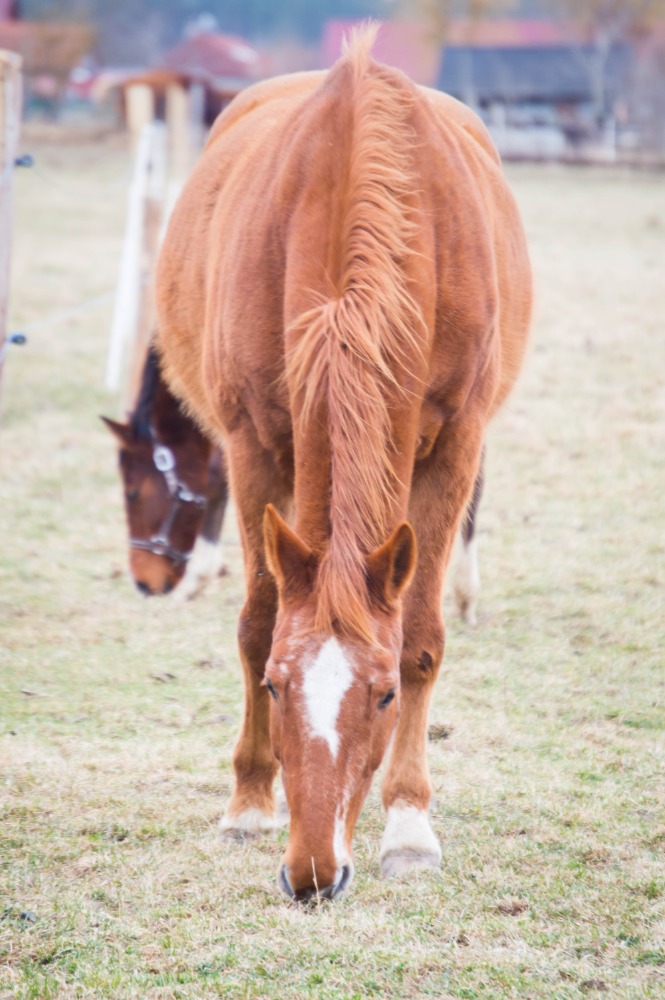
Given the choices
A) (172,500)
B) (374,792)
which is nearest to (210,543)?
(172,500)

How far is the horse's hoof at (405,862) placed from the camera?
2.95 m

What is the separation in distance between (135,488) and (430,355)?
2.89m

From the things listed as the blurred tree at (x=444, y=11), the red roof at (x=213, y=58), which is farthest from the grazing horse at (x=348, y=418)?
the red roof at (x=213, y=58)

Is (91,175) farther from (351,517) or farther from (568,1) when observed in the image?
(568,1)

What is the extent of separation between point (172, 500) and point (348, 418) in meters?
3.02

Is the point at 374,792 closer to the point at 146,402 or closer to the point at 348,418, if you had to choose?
the point at 348,418

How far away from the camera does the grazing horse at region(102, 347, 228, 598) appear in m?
5.44

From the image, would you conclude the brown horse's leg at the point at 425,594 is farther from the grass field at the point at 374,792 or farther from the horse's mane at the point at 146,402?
the horse's mane at the point at 146,402

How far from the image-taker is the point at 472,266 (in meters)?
3.08

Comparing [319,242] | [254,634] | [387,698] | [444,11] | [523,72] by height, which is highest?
[319,242]

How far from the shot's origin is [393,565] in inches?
100

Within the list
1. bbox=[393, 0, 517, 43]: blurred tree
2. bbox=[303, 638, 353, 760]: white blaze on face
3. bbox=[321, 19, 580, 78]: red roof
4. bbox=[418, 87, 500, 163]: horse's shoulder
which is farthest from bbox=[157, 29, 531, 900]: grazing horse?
bbox=[393, 0, 517, 43]: blurred tree

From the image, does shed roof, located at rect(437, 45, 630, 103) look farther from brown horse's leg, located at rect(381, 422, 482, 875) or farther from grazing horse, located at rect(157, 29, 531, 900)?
brown horse's leg, located at rect(381, 422, 482, 875)

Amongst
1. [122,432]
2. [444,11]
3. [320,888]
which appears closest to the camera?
[320,888]
